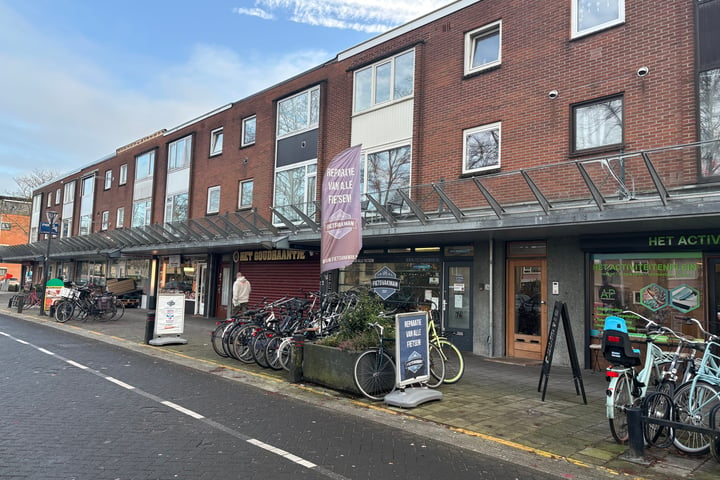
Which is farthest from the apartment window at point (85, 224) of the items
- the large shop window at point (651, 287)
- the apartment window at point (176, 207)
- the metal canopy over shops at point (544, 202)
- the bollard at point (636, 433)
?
the bollard at point (636, 433)

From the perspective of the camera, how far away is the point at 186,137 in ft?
78.5

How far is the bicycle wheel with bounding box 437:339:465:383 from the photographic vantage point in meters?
8.14

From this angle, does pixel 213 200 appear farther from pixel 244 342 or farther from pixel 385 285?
pixel 385 285

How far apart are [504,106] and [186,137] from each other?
17.3 meters

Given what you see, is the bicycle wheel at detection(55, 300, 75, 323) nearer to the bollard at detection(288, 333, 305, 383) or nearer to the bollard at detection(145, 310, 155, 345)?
the bollard at detection(145, 310, 155, 345)

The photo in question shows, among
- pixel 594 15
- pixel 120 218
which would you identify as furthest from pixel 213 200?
pixel 594 15

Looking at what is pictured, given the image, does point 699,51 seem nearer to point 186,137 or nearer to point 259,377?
point 259,377

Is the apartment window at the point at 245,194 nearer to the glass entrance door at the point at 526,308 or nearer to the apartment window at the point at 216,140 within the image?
the apartment window at the point at 216,140

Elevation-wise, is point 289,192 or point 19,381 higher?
point 289,192

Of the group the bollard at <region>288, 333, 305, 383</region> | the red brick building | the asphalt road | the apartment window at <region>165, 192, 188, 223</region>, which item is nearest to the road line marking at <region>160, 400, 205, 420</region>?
the asphalt road

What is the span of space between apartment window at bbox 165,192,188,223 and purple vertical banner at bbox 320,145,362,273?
16206 mm

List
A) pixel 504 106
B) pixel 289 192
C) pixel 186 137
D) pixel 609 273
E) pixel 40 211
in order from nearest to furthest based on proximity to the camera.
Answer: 1. pixel 609 273
2. pixel 504 106
3. pixel 289 192
4. pixel 186 137
5. pixel 40 211

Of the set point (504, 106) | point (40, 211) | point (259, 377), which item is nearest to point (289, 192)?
point (504, 106)

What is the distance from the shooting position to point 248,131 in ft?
66.7
